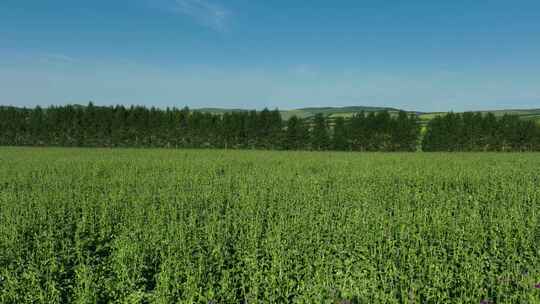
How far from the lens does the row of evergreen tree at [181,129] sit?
66750 mm

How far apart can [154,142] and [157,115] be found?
5.07 m

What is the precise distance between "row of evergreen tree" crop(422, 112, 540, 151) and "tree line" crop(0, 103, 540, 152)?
2.31m

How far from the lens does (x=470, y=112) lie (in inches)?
2557

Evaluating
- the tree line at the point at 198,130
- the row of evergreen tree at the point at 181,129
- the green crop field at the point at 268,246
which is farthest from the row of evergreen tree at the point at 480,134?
the green crop field at the point at 268,246

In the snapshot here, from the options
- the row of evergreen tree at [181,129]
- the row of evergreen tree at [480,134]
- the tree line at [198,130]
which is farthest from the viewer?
the row of evergreen tree at [181,129]

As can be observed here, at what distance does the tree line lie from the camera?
66438 millimetres

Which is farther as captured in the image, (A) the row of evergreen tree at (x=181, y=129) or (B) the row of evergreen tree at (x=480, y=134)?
(A) the row of evergreen tree at (x=181, y=129)

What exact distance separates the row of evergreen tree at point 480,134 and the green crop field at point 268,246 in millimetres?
50252

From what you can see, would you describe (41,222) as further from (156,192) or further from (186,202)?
(156,192)

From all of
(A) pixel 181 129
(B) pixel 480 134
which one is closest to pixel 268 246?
(A) pixel 181 129

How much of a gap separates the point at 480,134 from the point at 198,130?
4921 centimetres

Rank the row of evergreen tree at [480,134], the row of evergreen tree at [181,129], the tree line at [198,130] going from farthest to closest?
the row of evergreen tree at [181,129] < the tree line at [198,130] < the row of evergreen tree at [480,134]

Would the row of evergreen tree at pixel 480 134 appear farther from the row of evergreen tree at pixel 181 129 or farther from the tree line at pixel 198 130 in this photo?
the row of evergreen tree at pixel 181 129

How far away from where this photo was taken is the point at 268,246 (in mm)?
7008
